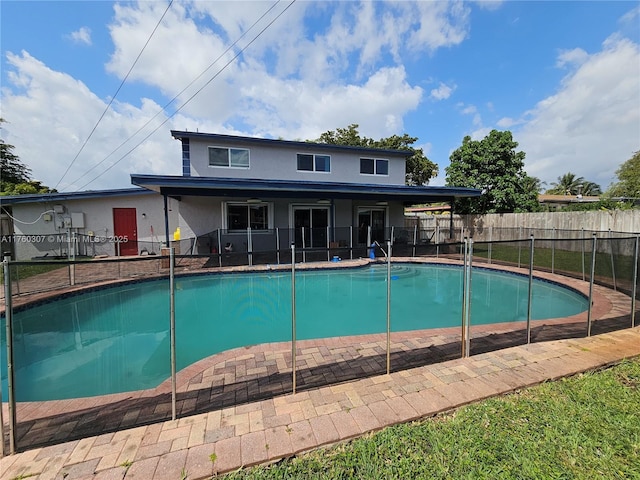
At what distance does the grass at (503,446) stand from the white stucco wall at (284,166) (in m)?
13.4

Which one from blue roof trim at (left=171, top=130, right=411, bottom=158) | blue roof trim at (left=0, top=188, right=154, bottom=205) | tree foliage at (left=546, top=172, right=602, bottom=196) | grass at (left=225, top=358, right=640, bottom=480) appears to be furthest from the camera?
tree foliage at (left=546, top=172, right=602, bottom=196)

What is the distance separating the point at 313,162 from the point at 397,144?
16.0 m

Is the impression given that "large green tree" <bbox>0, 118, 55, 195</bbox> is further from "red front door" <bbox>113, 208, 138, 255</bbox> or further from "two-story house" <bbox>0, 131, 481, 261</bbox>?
"red front door" <bbox>113, 208, 138, 255</bbox>

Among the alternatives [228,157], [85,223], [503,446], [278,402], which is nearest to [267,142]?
[228,157]

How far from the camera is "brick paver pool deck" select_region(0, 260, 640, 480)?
1.98 metres

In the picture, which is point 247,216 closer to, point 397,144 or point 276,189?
point 276,189

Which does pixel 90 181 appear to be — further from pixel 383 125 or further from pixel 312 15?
pixel 383 125

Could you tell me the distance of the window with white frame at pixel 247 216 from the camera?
1388cm

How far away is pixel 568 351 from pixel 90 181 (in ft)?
102

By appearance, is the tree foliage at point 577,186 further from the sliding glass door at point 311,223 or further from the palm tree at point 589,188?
the sliding glass door at point 311,223

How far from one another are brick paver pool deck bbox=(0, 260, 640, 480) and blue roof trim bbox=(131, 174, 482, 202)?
26.2ft

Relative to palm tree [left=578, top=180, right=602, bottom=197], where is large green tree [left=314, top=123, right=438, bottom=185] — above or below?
above

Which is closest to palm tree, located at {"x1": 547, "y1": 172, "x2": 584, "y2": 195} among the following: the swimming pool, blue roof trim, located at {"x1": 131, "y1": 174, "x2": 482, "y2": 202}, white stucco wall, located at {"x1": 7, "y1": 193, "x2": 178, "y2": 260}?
blue roof trim, located at {"x1": 131, "y1": 174, "x2": 482, "y2": 202}

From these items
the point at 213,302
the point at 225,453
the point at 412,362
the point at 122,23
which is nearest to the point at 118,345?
the point at 213,302
